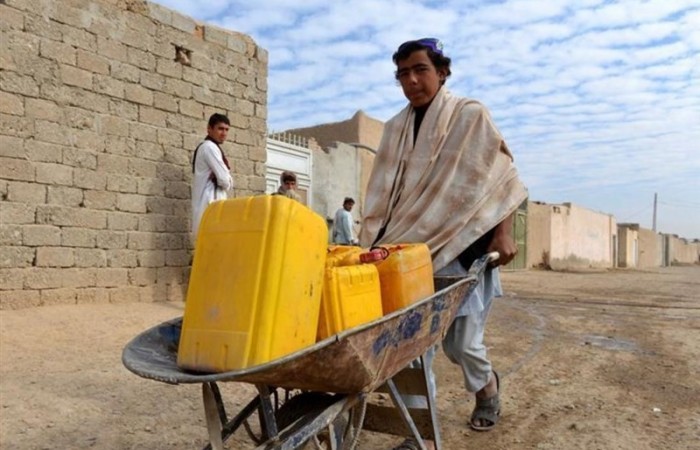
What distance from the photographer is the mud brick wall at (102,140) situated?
208 inches

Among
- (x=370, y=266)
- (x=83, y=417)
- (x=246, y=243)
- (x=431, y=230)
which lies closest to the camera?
(x=246, y=243)

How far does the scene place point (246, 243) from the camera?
1.58 meters

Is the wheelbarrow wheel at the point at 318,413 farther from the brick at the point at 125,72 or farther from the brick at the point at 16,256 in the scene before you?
the brick at the point at 125,72

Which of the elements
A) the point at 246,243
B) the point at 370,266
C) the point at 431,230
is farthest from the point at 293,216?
the point at 431,230

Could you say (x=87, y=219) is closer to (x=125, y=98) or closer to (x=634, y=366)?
(x=125, y=98)

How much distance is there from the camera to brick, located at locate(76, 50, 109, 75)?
5.77 meters

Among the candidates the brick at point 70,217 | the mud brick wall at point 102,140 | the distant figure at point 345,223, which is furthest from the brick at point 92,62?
the distant figure at point 345,223

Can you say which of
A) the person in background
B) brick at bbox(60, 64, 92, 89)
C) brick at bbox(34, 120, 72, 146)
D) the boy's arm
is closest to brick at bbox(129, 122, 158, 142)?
brick at bbox(60, 64, 92, 89)

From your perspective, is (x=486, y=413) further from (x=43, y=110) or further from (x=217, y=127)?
(x=43, y=110)

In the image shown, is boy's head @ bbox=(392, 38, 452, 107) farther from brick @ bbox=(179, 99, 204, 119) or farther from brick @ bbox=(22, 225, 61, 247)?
brick @ bbox=(179, 99, 204, 119)

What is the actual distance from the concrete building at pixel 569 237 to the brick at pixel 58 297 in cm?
1900

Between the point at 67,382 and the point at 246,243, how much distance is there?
2651 millimetres

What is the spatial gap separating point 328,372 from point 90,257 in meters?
4.82

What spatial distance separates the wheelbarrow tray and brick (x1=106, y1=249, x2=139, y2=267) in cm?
433
